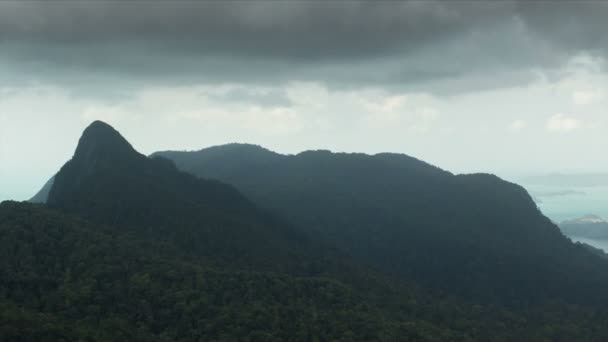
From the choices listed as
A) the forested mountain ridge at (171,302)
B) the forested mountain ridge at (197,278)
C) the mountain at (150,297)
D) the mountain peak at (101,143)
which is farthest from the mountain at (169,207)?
the mountain at (150,297)

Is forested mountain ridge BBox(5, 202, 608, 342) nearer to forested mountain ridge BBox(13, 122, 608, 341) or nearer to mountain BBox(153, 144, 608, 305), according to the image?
forested mountain ridge BBox(13, 122, 608, 341)

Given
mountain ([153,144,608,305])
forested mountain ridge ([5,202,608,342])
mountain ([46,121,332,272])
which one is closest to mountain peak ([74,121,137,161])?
mountain ([46,121,332,272])

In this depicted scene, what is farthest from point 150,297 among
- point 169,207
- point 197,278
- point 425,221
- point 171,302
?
point 425,221

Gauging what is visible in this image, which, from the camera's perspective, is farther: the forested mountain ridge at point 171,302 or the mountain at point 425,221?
the mountain at point 425,221

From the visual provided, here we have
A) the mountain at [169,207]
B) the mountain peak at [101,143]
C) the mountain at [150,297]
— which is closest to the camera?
the mountain at [150,297]

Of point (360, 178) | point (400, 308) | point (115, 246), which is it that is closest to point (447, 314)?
point (400, 308)

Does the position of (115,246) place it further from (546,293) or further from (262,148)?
(262,148)

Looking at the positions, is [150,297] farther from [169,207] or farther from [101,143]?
[101,143]

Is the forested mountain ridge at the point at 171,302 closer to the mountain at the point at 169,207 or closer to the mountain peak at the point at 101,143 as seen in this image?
the mountain at the point at 169,207
